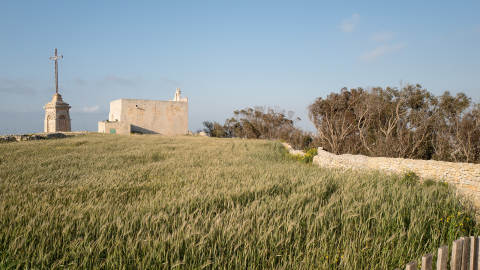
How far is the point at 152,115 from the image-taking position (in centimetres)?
3269

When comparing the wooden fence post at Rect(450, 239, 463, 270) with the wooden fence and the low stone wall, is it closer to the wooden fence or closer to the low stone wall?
the wooden fence

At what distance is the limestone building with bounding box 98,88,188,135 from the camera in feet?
103

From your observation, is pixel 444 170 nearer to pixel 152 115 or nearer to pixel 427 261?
pixel 427 261

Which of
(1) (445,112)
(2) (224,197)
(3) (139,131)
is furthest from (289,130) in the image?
(2) (224,197)

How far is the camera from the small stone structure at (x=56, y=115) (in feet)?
86.6

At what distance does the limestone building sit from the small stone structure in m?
4.05

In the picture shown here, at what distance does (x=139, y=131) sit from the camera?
105 ft

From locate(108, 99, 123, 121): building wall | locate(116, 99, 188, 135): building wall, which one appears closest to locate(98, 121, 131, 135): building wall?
locate(116, 99, 188, 135): building wall

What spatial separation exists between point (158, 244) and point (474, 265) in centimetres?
274

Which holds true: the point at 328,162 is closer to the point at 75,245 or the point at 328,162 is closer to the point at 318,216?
the point at 318,216

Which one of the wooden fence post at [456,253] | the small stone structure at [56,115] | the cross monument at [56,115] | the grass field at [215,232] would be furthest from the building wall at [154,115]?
the wooden fence post at [456,253]

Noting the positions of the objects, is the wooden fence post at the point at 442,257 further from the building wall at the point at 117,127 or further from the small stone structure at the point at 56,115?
the small stone structure at the point at 56,115

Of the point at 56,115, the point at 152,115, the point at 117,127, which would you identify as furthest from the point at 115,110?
the point at 56,115

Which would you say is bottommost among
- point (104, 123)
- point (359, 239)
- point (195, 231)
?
point (359, 239)
